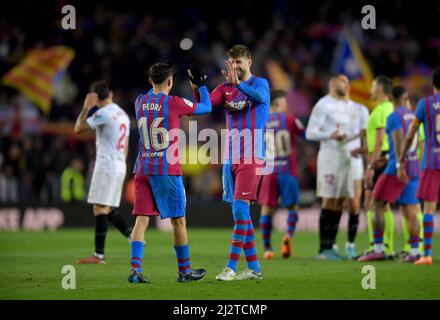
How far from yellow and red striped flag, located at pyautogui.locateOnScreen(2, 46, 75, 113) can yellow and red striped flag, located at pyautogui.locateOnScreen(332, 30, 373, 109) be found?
7.11 m

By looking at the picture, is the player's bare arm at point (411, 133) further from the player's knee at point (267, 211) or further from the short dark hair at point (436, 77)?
the player's knee at point (267, 211)

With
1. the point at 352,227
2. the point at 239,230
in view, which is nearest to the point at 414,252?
the point at 352,227

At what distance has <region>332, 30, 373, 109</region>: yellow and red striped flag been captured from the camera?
70.1ft

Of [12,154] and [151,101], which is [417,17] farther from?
[151,101]

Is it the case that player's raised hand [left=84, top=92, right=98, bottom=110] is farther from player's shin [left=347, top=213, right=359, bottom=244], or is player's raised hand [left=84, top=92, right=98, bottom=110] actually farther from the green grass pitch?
player's shin [left=347, top=213, right=359, bottom=244]

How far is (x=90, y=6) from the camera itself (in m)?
28.0

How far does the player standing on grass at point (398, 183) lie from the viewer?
474 inches

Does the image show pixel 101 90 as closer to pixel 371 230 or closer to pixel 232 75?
pixel 232 75

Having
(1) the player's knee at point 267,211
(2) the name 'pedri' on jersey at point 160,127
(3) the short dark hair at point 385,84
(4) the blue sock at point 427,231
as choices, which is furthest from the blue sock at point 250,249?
(3) the short dark hair at point 385,84

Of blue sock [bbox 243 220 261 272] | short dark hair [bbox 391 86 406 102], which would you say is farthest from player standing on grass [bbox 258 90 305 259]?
blue sock [bbox 243 220 261 272]

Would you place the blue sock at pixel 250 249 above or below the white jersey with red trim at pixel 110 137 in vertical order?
below

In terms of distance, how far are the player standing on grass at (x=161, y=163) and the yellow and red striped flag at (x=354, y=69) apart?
1280cm

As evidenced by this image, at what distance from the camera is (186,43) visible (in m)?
26.4
